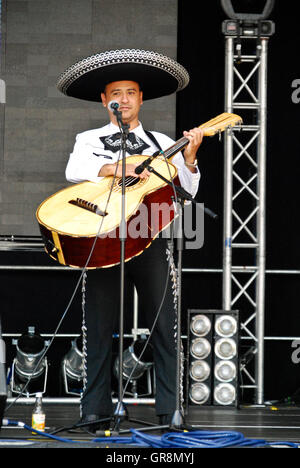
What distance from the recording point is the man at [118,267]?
3379 mm

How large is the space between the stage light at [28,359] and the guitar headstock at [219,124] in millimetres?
2451

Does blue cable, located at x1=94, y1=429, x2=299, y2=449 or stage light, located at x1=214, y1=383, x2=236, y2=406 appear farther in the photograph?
stage light, located at x1=214, y1=383, x2=236, y2=406

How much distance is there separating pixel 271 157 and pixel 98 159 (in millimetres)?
2654

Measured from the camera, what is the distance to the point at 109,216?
127 inches

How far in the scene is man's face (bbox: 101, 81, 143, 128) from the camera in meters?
3.55

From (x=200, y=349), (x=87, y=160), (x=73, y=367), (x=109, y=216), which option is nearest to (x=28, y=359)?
(x=73, y=367)

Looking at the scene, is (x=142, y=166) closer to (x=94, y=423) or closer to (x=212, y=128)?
(x=212, y=128)

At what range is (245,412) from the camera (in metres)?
4.38

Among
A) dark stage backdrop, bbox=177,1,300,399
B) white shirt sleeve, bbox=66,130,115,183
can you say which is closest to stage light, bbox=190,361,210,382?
dark stage backdrop, bbox=177,1,300,399

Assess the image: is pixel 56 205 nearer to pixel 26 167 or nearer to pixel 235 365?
pixel 235 365

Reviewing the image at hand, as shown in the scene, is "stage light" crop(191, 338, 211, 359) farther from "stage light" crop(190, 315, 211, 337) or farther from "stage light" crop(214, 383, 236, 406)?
"stage light" crop(214, 383, 236, 406)

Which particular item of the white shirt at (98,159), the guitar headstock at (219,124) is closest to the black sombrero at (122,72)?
the white shirt at (98,159)

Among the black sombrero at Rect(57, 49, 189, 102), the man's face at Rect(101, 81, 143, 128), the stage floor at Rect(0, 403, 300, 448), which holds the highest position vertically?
the black sombrero at Rect(57, 49, 189, 102)

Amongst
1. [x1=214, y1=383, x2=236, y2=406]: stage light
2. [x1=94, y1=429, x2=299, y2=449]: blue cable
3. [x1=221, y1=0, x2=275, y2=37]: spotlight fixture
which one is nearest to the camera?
[x1=94, y1=429, x2=299, y2=449]: blue cable
